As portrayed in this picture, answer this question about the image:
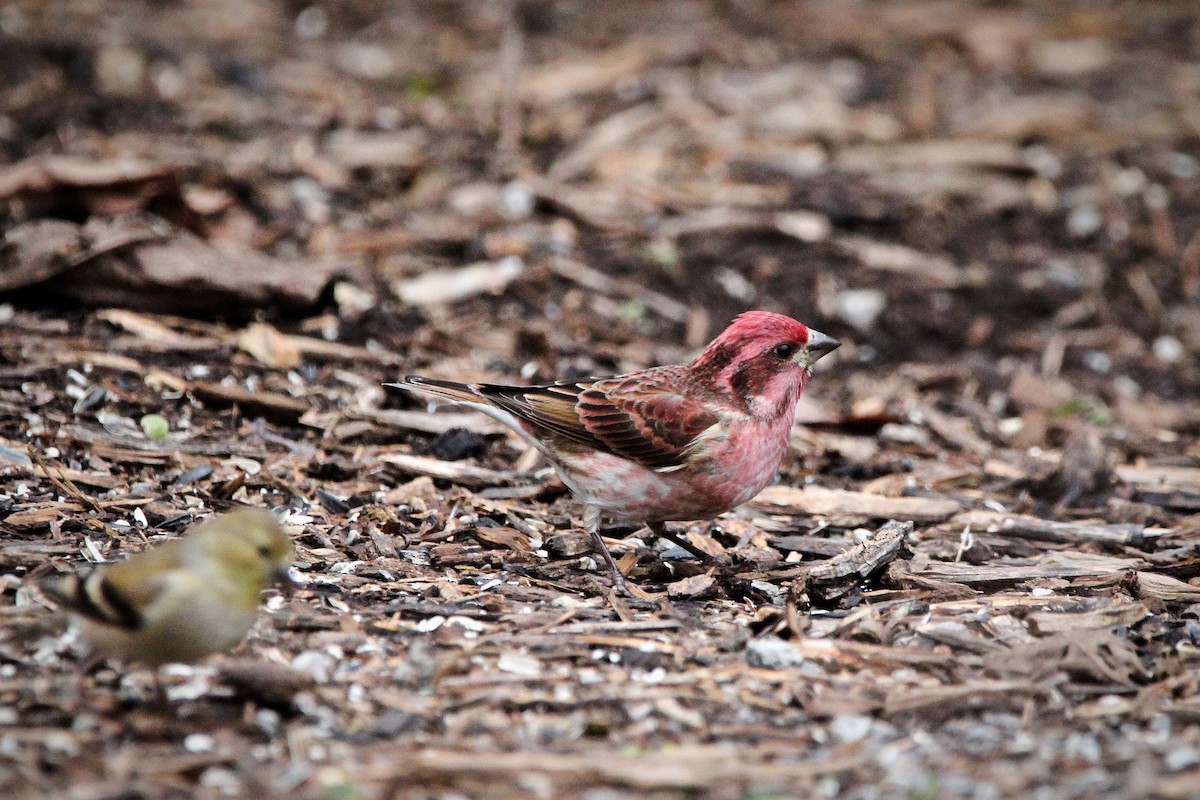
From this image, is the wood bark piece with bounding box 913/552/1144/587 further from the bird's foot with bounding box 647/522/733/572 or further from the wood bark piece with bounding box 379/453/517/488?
the wood bark piece with bounding box 379/453/517/488

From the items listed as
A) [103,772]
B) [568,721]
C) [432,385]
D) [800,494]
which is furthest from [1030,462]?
[103,772]

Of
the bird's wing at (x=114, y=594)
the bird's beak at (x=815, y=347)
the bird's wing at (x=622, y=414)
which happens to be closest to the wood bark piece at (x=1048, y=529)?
the bird's beak at (x=815, y=347)

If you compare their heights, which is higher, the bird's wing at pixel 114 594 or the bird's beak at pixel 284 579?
the bird's wing at pixel 114 594

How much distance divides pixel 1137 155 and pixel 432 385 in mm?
6965

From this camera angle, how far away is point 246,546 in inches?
165

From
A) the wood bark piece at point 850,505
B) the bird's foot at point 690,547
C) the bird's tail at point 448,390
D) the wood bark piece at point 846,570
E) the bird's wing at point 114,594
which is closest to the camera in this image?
the bird's wing at point 114,594

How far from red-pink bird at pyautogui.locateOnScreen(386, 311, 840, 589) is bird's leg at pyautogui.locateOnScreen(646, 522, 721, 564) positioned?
0.15 feet

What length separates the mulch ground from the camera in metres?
4.21

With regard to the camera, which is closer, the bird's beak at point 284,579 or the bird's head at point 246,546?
the bird's head at point 246,546

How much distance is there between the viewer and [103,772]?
12.4ft

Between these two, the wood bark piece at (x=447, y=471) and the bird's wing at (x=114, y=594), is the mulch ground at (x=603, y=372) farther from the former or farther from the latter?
the bird's wing at (x=114, y=594)

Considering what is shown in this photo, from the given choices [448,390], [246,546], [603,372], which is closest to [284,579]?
[246,546]

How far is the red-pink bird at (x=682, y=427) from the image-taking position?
5.69m

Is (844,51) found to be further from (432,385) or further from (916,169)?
(432,385)
